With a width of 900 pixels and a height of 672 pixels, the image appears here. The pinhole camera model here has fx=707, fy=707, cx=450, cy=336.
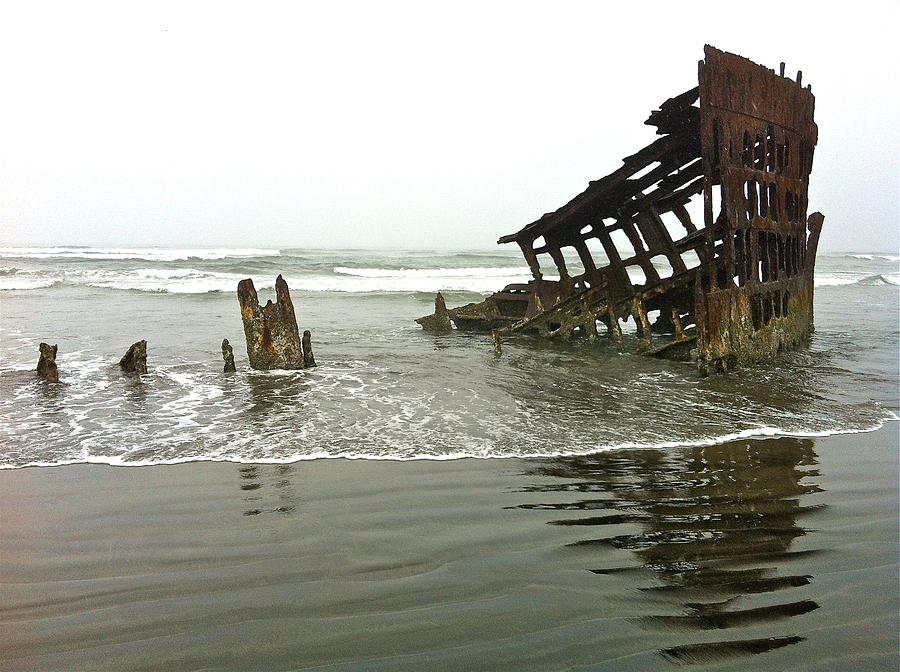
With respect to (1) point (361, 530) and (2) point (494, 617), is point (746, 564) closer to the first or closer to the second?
(2) point (494, 617)

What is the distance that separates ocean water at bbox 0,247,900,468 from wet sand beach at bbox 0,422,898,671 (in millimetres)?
600

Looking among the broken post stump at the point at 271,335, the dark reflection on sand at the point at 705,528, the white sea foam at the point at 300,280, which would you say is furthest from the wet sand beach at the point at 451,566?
the white sea foam at the point at 300,280

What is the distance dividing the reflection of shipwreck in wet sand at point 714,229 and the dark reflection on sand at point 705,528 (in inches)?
154

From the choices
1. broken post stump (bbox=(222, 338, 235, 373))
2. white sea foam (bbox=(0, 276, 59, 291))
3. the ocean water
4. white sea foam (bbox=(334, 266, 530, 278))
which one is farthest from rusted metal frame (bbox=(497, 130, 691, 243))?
white sea foam (bbox=(334, 266, 530, 278))

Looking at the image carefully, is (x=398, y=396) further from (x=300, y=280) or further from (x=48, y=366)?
(x=300, y=280)

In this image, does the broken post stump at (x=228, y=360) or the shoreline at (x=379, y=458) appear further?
the broken post stump at (x=228, y=360)

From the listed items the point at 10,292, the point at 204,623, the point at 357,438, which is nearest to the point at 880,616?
the point at 204,623

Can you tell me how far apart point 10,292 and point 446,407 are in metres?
23.1

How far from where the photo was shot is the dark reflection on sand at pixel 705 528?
9.45 ft

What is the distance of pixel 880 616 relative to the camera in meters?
2.91

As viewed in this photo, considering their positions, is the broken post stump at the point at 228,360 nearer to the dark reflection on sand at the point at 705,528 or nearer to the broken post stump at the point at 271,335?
the broken post stump at the point at 271,335

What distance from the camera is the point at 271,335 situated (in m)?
9.43

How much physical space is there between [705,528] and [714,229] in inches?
240

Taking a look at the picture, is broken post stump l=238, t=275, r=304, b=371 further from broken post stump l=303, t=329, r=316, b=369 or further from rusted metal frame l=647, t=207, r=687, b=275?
rusted metal frame l=647, t=207, r=687, b=275
